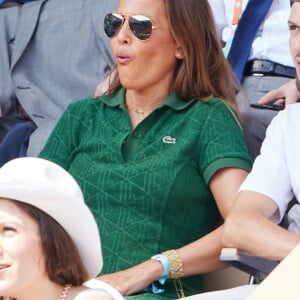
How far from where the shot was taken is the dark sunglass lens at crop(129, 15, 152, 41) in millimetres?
3762

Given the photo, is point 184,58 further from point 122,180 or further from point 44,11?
point 44,11

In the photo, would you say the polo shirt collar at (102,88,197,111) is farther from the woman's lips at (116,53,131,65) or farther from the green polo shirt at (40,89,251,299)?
the woman's lips at (116,53,131,65)

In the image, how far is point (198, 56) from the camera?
3.84 meters

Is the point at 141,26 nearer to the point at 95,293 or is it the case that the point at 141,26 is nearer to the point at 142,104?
the point at 142,104

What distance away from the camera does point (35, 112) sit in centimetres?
480

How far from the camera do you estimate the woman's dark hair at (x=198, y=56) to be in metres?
3.80

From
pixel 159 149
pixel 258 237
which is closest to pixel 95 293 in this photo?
pixel 258 237

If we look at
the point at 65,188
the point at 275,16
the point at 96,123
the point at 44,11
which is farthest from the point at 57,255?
the point at 44,11

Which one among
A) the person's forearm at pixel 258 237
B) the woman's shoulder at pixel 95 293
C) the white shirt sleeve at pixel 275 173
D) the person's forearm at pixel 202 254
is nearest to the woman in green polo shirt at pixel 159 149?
the person's forearm at pixel 202 254

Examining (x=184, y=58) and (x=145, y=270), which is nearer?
(x=145, y=270)

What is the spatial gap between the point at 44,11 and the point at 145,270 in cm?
197

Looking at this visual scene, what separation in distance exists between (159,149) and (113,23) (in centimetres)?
49

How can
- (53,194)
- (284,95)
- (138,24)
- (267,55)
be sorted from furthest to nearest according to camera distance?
(267,55), (284,95), (138,24), (53,194)

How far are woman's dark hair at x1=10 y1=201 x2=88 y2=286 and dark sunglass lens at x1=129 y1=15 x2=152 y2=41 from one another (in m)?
1.34
